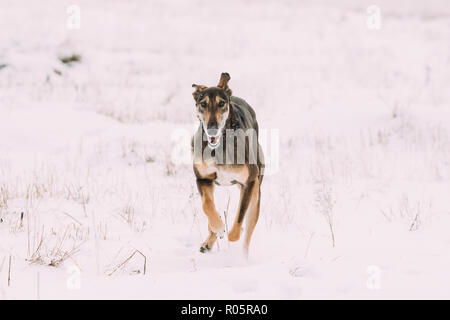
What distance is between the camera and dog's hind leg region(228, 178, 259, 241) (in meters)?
4.02

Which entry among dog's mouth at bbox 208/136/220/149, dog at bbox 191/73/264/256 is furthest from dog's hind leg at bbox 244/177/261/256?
dog's mouth at bbox 208/136/220/149

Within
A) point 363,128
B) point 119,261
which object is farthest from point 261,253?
point 363,128

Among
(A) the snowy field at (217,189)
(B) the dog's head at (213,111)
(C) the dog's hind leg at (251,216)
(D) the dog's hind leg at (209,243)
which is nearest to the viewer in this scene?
(A) the snowy field at (217,189)

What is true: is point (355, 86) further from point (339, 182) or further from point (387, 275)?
point (387, 275)

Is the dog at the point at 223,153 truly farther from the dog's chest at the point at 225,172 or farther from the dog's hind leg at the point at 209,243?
the dog's hind leg at the point at 209,243

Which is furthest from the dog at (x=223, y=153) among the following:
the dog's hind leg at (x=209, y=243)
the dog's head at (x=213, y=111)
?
the dog's hind leg at (x=209, y=243)

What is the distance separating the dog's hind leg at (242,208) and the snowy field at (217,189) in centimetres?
34

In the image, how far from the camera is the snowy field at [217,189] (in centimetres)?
346

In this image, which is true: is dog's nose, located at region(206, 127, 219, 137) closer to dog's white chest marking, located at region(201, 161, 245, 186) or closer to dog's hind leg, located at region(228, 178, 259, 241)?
dog's white chest marking, located at region(201, 161, 245, 186)

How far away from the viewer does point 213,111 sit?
364cm

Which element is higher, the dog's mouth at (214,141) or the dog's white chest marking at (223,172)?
the dog's mouth at (214,141)

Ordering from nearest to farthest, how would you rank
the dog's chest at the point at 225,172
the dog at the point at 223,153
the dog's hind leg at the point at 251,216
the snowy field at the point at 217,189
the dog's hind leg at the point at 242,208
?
the snowy field at the point at 217,189 → the dog at the point at 223,153 → the dog's chest at the point at 225,172 → the dog's hind leg at the point at 242,208 → the dog's hind leg at the point at 251,216

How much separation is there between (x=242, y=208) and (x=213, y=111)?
89cm

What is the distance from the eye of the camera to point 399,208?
208 inches
